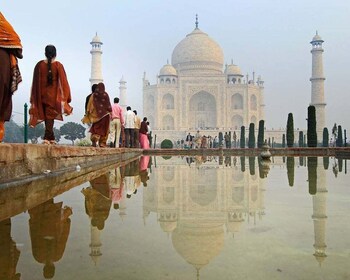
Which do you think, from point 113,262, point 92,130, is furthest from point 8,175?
point 92,130

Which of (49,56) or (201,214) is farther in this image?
(49,56)

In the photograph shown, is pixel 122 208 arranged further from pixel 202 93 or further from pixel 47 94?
pixel 202 93

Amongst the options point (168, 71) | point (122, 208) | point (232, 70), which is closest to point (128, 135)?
point (122, 208)

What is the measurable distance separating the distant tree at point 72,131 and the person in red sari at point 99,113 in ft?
104

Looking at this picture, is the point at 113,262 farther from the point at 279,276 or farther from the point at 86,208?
the point at 86,208

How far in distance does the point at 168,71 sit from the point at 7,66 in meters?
38.1

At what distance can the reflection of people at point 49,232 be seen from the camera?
100cm

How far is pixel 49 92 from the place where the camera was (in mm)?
3793

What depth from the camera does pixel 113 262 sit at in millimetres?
963

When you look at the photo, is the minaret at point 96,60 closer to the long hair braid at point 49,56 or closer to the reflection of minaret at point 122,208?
the long hair braid at point 49,56

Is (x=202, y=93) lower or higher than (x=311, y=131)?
higher

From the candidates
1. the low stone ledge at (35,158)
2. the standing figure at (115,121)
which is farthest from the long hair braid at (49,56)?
the standing figure at (115,121)

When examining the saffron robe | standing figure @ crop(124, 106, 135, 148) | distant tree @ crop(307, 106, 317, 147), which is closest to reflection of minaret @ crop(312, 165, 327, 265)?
the saffron robe

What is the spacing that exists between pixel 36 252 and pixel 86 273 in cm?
24
